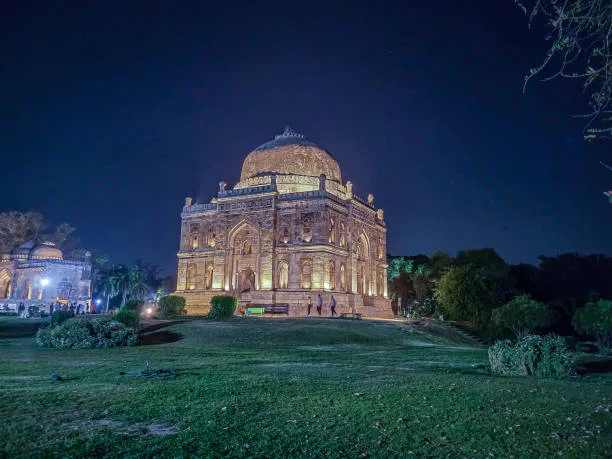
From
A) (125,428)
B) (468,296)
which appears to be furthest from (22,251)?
(125,428)

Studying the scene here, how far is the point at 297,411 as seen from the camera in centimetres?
710

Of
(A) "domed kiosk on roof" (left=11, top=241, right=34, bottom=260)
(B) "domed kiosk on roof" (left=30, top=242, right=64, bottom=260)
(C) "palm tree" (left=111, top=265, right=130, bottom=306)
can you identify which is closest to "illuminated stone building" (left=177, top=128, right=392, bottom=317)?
(B) "domed kiosk on roof" (left=30, top=242, right=64, bottom=260)

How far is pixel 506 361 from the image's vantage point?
1195cm

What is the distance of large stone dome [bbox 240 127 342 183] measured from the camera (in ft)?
152

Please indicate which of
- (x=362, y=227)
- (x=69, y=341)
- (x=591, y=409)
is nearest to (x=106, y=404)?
(x=591, y=409)

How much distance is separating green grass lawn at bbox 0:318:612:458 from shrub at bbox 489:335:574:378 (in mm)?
508

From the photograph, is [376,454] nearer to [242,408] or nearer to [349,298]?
[242,408]

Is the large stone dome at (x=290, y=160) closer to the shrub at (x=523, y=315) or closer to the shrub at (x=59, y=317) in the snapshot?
the shrub at (x=523, y=315)

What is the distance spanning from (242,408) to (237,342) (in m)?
14.0

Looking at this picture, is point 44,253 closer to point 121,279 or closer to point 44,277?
point 44,277

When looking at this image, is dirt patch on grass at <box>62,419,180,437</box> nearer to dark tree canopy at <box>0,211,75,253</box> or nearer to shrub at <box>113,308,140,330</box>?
shrub at <box>113,308,140,330</box>

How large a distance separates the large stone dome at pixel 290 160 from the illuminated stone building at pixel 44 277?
24.6 m

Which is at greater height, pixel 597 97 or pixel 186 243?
pixel 186 243

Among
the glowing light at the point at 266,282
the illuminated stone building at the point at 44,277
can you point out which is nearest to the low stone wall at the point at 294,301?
the glowing light at the point at 266,282
